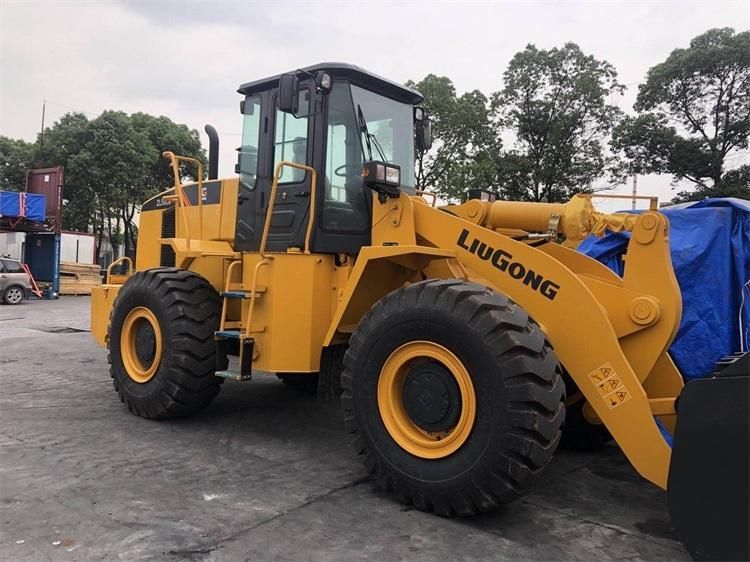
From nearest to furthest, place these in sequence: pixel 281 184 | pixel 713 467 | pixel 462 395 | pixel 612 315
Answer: pixel 713 467 → pixel 462 395 → pixel 612 315 → pixel 281 184

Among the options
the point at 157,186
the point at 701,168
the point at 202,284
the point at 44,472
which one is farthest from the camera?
the point at 157,186

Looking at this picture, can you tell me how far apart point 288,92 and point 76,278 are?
2347 cm

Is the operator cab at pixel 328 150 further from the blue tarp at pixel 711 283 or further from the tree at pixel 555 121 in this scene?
the tree at pixel 555 121

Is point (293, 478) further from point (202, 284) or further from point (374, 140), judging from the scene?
point (374, 140)

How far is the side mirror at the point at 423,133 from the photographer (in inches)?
226

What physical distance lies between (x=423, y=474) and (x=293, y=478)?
114 centimetres

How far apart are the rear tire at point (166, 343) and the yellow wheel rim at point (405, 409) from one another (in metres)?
2.13

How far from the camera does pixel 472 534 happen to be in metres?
3.26

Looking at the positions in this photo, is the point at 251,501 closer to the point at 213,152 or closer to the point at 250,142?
the point at 250,142

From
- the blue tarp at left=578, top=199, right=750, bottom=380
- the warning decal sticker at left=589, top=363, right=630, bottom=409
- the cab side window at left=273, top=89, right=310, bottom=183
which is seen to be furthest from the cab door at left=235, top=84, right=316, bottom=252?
the blue tarp at left=578, top=199, right=750, bottom=380

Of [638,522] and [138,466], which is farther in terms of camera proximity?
[138,466]

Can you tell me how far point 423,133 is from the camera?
19.0 ft

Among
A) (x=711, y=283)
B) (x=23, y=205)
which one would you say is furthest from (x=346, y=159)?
(x=23, y=205)

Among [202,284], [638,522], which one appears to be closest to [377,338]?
[638,522]
